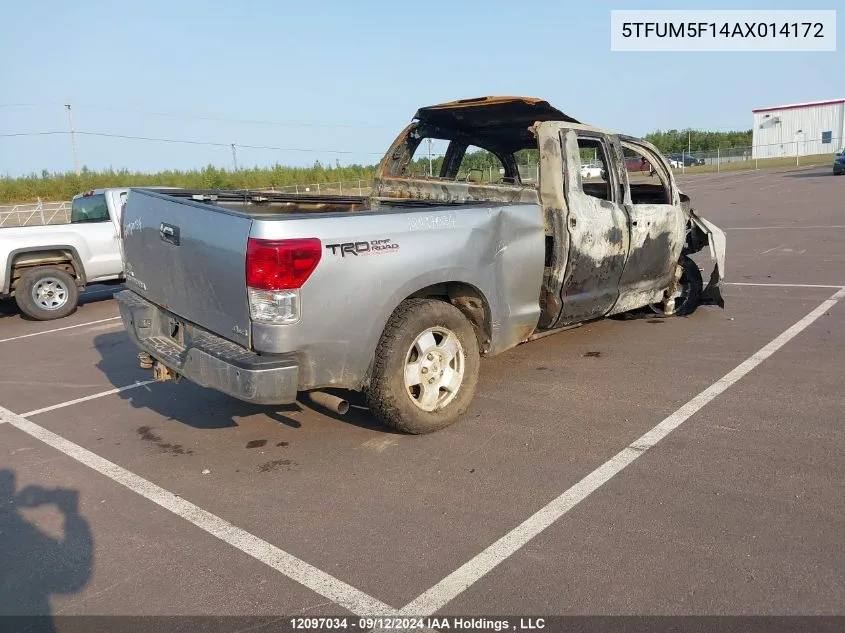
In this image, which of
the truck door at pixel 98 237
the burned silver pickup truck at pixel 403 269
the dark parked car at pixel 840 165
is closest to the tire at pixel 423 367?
the burned silver pickup truck at pixel 403 269

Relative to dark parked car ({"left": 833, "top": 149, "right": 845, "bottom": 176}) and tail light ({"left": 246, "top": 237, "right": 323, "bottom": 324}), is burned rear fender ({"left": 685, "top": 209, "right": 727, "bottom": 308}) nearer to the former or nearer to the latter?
tail light ({"left": 246, "top": 237, "right": 323, "bottom": 324})

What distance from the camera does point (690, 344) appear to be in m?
6.58

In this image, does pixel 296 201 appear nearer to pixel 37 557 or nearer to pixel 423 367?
pixel 423 367

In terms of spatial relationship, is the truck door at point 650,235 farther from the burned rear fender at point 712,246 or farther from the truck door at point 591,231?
Result: the burned rear fender at point 712,246

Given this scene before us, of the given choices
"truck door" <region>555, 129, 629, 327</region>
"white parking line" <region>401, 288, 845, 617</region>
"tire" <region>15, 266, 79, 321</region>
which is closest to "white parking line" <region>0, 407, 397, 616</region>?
"white parking line" <region>401, 288, 845, 617</region>

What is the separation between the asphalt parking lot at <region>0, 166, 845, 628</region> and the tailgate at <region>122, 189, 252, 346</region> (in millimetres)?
930

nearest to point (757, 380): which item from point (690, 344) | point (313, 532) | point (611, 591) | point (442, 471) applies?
point (690, 344)

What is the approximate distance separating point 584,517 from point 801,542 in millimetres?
Answer: 945

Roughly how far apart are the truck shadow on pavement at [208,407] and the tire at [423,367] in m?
0.35

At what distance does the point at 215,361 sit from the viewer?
394 centimetres

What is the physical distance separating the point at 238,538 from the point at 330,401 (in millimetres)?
960

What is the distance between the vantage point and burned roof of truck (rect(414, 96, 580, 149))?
19.5ft

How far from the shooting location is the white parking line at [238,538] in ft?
9.56

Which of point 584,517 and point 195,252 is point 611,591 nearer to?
point 584,517
